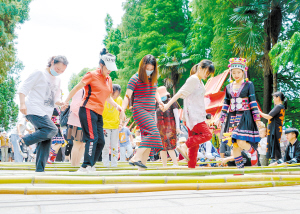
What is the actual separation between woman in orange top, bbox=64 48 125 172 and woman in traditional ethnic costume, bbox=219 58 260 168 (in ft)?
6.26

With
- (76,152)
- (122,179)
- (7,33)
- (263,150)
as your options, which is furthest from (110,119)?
(7,33)

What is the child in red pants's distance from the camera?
5.66m

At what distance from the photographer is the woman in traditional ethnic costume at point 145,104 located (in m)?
5.19

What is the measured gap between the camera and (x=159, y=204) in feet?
8.22

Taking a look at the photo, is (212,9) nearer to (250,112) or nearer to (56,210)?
(250,112)

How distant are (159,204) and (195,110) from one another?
339 centimetres

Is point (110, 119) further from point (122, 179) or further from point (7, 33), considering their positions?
point (7, 33)

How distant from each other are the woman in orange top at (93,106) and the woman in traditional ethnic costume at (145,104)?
321 millimetres

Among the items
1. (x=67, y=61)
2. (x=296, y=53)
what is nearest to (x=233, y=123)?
(x=67, y=61)

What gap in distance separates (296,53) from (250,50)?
3229mm

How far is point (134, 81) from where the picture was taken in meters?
5.36

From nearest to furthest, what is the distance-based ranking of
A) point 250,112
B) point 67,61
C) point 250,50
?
point 67,61, point 250,112, point 250,50

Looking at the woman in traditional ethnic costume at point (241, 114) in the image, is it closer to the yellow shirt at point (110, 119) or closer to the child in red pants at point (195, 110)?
the child in red pants at point (195, 110)

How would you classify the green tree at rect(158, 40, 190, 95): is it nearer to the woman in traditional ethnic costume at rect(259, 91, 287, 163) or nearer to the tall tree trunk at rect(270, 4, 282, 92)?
the tall tree trunk at rect(270, 4, 282, 92)
